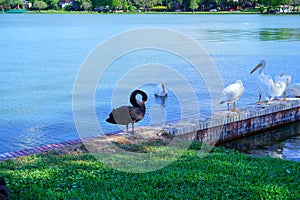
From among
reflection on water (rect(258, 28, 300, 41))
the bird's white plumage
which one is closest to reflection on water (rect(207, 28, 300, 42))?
reflection on water (rect(258, 28, 300, 41))

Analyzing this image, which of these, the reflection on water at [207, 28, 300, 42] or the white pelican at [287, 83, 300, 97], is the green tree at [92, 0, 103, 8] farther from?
the white pelican at [287, 83, 300, 97]

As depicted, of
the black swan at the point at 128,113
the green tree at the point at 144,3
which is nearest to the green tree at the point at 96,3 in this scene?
the green tree at the point at 144,3

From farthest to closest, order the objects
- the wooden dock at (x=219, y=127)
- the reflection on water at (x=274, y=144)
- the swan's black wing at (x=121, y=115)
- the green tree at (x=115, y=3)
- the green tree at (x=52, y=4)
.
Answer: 1. the green tree at (x=52, y=4)
2. the green tree at (x=115, y=3)
3. the reflection on water at (x=274, y=144)
4. the swan's black wing at (x=121, y=115)
5. the wooden dock at (x=219, y=127)

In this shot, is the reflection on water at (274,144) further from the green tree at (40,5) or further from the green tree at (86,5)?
the green tree at (40,5)

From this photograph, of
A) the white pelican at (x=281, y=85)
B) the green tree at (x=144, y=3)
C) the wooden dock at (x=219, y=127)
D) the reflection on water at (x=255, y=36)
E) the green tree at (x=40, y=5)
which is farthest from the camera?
the green tree at (x=40, y=5)

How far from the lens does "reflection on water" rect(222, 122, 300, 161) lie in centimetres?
1010

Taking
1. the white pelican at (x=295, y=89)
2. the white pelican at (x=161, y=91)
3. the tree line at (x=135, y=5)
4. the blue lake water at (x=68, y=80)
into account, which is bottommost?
the blue lake water at (x=68, y=80)

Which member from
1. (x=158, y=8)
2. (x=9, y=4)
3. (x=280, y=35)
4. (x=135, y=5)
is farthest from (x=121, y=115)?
(x=9, y=4)

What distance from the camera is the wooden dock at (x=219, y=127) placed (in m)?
8.69

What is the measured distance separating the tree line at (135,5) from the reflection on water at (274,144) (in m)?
98.4

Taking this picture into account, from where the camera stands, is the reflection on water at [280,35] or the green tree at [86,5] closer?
the reflection on water at [280,35]

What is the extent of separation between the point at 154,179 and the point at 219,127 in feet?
15.0

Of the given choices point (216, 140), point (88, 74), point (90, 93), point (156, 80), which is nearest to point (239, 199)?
point (216, 140)

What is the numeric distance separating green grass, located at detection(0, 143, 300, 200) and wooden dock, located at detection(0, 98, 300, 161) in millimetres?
1219
